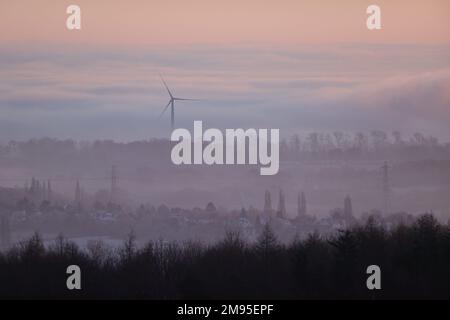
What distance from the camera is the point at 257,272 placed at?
68.6 feet

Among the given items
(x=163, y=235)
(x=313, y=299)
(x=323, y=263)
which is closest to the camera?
(x=313, y=299)

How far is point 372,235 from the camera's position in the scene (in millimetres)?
23359

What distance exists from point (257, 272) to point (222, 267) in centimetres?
187

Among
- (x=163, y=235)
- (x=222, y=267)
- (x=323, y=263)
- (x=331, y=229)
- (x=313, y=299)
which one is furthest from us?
(x=331, y=229)
